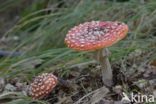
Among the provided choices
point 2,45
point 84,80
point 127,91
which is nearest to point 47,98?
point 84,80

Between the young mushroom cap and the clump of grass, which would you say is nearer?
the young mushroom cap

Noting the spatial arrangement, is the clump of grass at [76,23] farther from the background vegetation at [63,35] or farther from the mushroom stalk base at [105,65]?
the mushroom stalk base at [105,65]

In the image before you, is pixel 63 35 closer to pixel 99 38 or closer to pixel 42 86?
pixel 42 86

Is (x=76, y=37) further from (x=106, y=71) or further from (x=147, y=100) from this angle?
(x=147, y=100)

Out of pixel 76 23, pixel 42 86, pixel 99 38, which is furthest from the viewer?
pixel 76 23

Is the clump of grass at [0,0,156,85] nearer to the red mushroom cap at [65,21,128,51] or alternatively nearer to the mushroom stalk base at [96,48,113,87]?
the mushroom stalk base at [96,48,113,87]

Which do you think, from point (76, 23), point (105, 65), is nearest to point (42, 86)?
point (105, 65)

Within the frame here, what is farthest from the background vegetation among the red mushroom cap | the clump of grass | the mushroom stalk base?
the red mushroom cap
